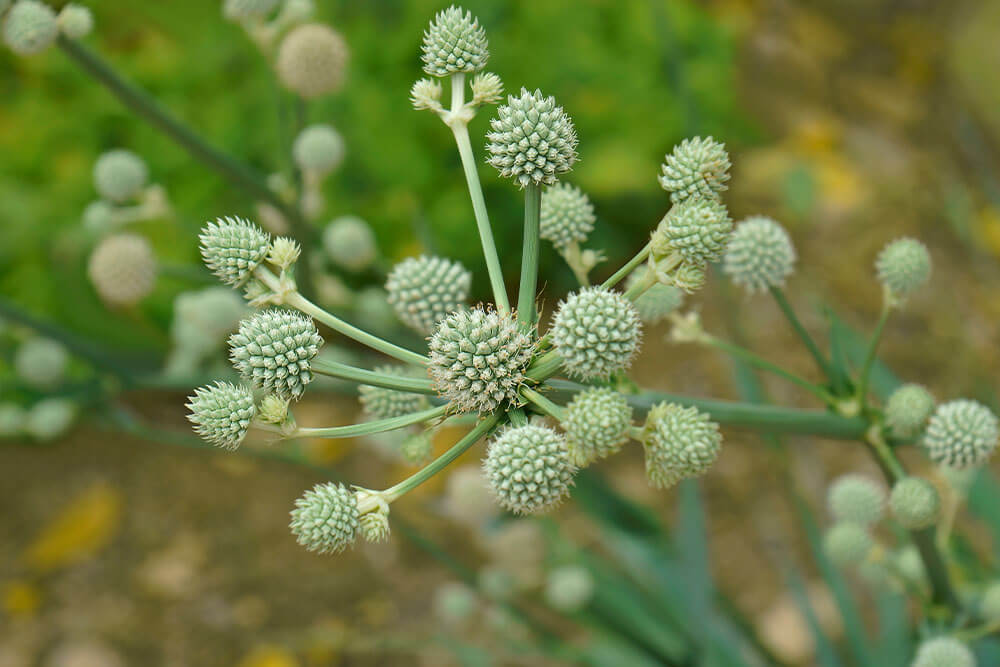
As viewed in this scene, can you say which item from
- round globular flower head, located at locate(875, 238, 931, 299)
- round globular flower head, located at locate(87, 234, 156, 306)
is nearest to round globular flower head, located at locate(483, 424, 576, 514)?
round globular flower head, located at locate(875, 238, 931, 299)

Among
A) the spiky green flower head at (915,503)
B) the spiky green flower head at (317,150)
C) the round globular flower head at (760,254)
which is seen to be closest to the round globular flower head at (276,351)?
the round globular flower head at (760,254)

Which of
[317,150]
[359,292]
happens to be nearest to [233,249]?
[317,150]

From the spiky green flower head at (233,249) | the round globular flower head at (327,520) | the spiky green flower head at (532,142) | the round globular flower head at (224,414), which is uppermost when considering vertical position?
the spiky green flower head at (532,142)

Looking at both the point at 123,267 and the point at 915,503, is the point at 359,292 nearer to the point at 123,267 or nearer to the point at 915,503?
the point at 123,267

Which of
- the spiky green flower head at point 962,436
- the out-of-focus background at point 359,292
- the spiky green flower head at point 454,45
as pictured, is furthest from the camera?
the out-of-focus background at point 359,292

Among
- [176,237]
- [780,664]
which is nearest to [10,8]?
[176,237]

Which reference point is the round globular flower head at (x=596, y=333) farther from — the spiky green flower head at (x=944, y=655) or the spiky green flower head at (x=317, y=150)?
the spiky green flower head at (x=317, y=150)
